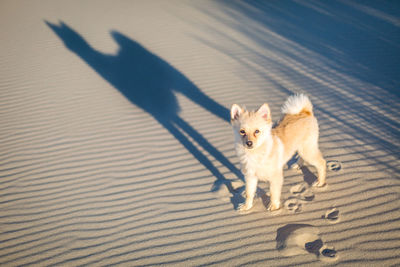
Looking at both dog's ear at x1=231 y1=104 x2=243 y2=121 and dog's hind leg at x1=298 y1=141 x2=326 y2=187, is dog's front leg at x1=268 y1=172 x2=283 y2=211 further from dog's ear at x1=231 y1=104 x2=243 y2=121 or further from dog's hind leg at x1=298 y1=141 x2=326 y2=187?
dog's ear at x1=231 y1=104 x2=243 y2=121

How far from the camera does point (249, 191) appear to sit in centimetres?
270

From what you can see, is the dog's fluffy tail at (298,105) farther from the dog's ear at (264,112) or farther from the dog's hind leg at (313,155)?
the dog's ear at (264,112)

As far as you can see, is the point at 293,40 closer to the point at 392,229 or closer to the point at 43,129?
the point at 392,229

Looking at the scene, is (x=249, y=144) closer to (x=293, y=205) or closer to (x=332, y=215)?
(x=293, y=205)

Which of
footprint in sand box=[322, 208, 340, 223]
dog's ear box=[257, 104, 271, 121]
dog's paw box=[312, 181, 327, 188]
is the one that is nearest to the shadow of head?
dog's ear box=[257, 104, 271, 121]

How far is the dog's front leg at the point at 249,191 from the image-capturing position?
8.53ft

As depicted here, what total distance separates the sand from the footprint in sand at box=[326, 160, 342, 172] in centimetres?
3

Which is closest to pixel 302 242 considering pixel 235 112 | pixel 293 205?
pixel 293 205

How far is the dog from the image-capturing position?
2.42m

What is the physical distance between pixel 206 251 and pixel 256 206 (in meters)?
0.79

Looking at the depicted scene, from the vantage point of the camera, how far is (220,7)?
8672 millimetres

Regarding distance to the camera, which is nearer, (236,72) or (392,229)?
(392,229)

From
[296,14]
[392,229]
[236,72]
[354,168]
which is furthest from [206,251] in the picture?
[296,14]

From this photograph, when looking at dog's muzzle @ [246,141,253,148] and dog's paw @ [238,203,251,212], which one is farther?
dog's paw @ [238,203,251,212]
